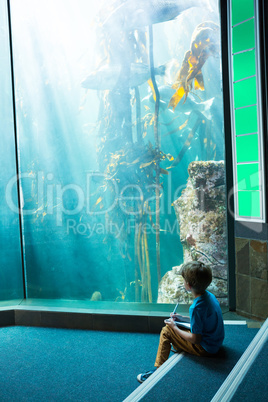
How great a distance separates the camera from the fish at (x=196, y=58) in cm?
345

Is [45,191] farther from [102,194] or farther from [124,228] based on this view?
[124,228]

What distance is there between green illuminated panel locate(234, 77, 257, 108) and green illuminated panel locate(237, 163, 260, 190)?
0.53 m

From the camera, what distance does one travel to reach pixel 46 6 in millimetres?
4008

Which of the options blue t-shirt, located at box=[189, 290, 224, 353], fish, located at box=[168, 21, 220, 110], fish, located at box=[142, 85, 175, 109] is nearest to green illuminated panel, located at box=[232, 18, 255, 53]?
fish, located at box=[168, 21, 220, 110]

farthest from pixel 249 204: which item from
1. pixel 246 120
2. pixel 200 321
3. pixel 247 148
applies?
pixel 200 321

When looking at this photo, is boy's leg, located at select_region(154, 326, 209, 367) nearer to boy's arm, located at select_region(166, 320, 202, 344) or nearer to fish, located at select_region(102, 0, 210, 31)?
boy's arm, located at select_region(166, 320, 202, 344)

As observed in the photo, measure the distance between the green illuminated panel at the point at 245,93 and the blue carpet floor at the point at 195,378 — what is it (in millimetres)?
1955

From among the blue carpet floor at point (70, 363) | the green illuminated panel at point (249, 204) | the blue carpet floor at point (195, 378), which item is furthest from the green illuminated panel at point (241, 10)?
the blue carpet floor at point (70, 363)

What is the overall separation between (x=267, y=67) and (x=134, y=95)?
1.41m

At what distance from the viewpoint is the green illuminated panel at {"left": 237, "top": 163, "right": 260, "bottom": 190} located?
314 cm

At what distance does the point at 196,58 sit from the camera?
3.61 m

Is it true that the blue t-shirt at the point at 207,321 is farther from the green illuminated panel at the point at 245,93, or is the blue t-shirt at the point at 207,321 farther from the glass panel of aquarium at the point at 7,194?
the glass panel of aquarium at the point at 7,194

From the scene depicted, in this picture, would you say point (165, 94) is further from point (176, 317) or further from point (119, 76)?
point (176, 317)

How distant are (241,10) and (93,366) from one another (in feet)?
9.89
